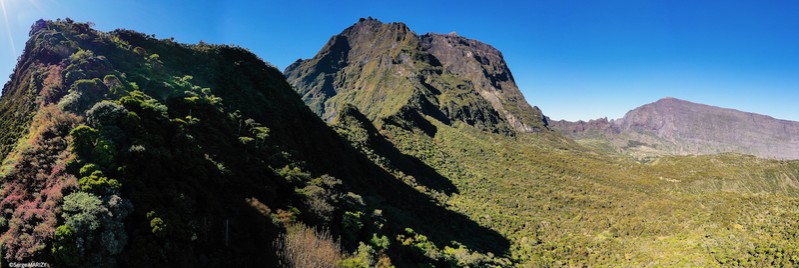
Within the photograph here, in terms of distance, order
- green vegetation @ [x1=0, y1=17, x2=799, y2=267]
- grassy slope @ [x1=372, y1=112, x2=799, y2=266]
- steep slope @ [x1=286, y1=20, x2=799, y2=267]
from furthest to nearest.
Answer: grassy slope @ [x1=372, y1=112, x2=799, y2=266] < steep slope @ [x1=286, y1=20, x2=799, y2=267] < green vegetation @ [x1=0, y1=17, x2=799, y2=267]

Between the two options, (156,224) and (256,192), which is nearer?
(156,224)

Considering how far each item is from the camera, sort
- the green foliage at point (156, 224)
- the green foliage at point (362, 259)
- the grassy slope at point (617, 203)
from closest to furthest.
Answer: the green foliage at point (156, 224) < the green foliage at point (362, 259) < the grassy slope at point (617, 203)

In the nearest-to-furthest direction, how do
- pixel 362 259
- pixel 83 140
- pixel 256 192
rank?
pixel 83 140 < pixel 362 259 < pixel 256 192

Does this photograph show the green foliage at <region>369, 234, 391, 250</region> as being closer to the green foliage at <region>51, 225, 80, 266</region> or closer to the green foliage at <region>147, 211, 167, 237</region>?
the green foliage at <region>147, 211, 167, 237</region>

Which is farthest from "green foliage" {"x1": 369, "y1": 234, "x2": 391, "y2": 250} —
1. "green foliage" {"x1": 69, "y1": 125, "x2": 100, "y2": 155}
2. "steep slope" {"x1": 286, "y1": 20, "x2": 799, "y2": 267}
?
"green foliage" {"x1": 69, "y1": 125, "x2": 100, "y2": 155}

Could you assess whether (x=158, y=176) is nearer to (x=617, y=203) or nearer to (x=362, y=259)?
(x=362, y=259)

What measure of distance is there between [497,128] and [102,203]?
17366 cm

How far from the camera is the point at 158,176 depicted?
21078 millimetres

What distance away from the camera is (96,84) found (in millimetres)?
26750

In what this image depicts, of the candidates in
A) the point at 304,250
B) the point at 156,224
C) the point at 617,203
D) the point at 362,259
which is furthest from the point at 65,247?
the point at 617,203

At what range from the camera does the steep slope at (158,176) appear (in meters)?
17.2

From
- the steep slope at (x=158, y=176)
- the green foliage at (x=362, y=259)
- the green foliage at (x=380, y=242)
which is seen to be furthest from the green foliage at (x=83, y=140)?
the green foliage at (x=380, y=242)

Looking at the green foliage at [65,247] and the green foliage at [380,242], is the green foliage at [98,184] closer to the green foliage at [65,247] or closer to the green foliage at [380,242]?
the green foliage at [65,247]

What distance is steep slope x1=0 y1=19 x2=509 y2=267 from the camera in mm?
17172
